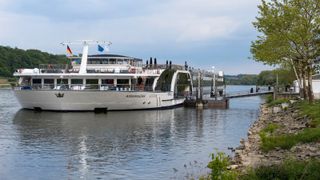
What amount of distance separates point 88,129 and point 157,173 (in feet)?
57.0

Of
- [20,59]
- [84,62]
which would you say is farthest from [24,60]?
[84,62]

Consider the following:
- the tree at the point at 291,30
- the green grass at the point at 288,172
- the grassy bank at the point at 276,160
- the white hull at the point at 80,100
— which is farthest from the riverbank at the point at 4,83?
the green grass at the point at 288,172

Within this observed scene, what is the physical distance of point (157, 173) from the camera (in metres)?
19.1

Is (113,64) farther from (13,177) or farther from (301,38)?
(13,177)

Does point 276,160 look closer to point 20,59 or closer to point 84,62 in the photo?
point 84,62

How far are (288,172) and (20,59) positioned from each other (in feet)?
586

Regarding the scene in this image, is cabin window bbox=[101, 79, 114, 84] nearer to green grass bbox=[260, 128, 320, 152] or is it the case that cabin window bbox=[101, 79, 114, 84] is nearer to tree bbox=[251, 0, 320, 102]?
tree bbox=[251, 0, 320, 102]

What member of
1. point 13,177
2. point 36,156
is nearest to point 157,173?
point 13,177

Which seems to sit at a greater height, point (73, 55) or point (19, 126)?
point (73, 55)

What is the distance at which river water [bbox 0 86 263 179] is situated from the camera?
19.5 metres

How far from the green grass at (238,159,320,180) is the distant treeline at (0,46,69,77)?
526 feet

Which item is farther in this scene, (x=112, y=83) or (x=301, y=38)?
(x=112, y=83)

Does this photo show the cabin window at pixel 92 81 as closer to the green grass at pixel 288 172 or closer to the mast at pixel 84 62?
the mast at pixel 84 62

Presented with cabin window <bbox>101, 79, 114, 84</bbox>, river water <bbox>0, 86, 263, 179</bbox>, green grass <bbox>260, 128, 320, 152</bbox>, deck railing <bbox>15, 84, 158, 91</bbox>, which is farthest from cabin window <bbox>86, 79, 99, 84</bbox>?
green grass <bbox>260, 128, 320, 152</bbox>
